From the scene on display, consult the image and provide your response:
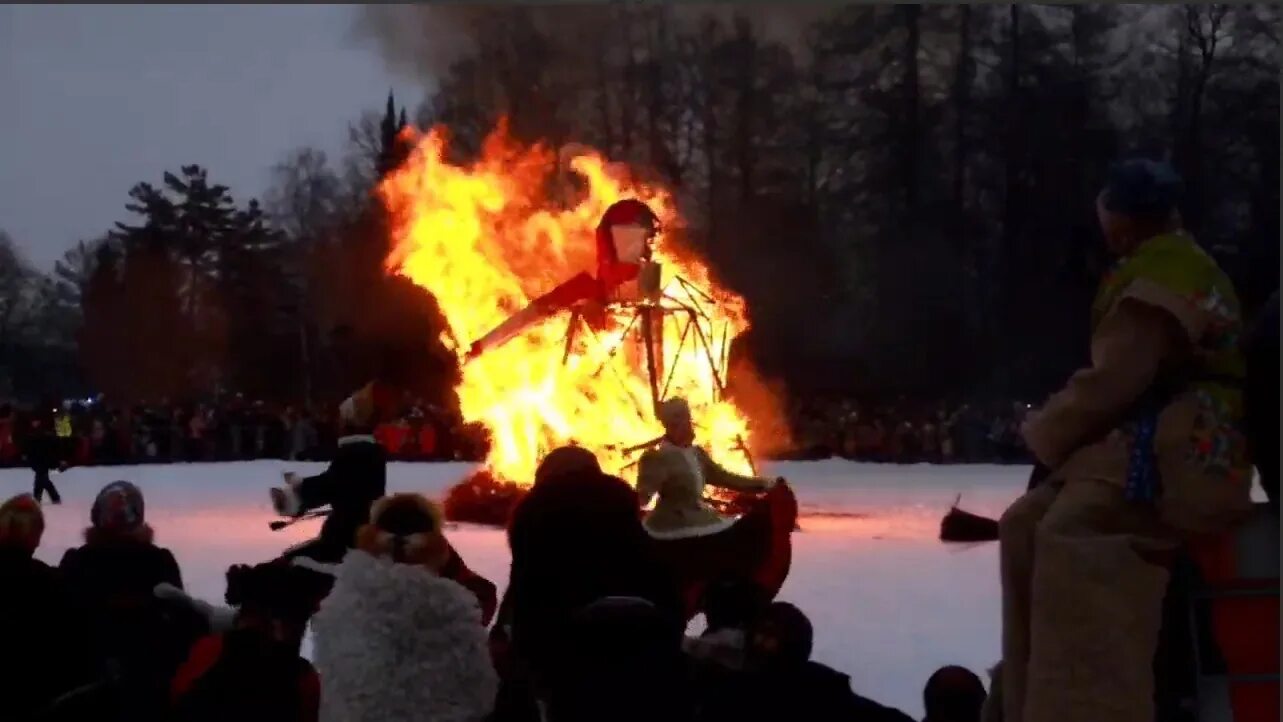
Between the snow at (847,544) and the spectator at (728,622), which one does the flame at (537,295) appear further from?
the spectator at (728,622)

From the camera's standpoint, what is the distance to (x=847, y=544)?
7.34m

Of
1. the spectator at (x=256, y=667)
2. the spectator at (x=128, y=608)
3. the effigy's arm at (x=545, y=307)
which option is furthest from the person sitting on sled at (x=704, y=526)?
the effigy's arm at (x=545, y=307)

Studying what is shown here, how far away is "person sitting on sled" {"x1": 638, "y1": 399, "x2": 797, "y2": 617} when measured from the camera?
527cm

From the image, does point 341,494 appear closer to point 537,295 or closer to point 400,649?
point 400,649

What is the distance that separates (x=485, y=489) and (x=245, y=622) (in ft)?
17.5

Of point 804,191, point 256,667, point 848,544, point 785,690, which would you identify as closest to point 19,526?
point 256,667

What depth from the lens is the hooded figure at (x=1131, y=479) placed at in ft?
7.91

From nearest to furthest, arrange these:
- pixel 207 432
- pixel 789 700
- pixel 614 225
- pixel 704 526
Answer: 1. pixel 789 700
2. pixel 704 526
3. pixel 614 225
4. pixel 207 432

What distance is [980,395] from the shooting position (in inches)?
Result: 256

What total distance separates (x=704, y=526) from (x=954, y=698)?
2.21 meters

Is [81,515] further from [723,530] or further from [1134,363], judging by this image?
[1134,363]

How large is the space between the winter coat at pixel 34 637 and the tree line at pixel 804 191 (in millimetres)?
3156

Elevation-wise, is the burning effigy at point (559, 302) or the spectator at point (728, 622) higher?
the burning effigy at point (559, 302)

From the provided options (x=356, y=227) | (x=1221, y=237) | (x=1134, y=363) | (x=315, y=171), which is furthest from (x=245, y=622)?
(x=356, y=227)
